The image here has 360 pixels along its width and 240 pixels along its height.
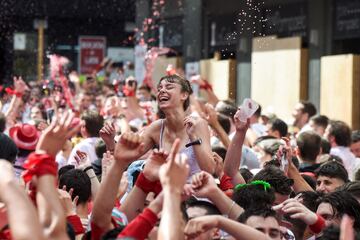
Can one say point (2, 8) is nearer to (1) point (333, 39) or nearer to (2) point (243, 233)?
(1) point (333, 39)

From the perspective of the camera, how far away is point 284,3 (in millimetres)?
20062

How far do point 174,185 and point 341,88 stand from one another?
13.9 metres

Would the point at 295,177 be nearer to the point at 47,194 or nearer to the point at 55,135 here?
the point at 55,135

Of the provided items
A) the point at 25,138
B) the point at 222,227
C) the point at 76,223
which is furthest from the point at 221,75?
the point at 222,227

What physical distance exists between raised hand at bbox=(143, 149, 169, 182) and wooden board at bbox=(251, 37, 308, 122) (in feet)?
43.6

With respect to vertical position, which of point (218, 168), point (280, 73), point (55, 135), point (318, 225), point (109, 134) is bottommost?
point (318, 225)

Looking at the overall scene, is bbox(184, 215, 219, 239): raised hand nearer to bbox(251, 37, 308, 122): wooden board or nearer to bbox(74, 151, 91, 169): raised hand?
bbox(74, 151, 91, 169): raised hand

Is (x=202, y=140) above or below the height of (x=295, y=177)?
above

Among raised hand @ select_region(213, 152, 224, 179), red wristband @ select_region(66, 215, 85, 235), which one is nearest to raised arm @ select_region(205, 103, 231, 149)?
raised hand @ select_region(213, 152, 224, 179)

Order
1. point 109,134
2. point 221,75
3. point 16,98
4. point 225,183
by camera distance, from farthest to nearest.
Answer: point 221,75
point 16,98
point 109,134
point 225,183

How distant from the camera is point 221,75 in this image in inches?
868

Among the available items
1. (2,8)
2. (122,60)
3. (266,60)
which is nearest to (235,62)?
(266,60)

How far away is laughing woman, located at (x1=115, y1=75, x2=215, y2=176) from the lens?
7.99m

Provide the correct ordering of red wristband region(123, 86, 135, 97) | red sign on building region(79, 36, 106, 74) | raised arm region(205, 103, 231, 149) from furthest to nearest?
red sign on building region(79, 36, 106, 74), red wristband region(123, 86, 135, 97), raised arm region(205, 103, 231, 149)
